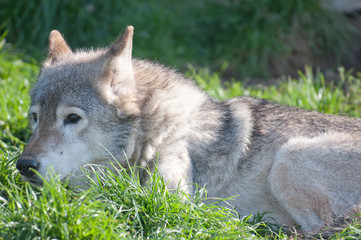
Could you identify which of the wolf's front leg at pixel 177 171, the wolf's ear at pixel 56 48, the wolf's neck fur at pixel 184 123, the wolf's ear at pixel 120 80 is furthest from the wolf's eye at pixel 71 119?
the wolf's ear at pixel 56 48

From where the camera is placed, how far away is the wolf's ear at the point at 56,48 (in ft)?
14.7

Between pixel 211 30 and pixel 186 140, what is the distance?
565 cm

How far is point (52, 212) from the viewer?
3.00 m

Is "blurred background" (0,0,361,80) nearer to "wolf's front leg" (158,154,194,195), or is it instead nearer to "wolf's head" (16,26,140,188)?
"wolf's head" (16,26,140,188)

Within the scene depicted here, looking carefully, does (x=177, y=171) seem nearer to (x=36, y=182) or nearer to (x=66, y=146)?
(x=66, y=146)

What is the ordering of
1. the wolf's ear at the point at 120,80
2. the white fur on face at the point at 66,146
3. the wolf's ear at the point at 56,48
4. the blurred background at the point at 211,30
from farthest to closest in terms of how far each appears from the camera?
the blurred background at the point at 211,30
the wolf's ear at the point at 56,48
the wolf's ear at the point at 120,80
the white fur on face at the point at 66,146

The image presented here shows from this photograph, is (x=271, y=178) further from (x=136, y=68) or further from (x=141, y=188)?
(x=136, y=68)

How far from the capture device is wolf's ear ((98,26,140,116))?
12.8 ft

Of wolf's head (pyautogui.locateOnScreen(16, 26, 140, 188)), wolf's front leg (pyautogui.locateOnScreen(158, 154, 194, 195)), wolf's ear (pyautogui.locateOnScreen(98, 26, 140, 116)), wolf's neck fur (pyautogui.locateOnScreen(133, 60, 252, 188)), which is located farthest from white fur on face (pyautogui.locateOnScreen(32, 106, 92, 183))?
wolf's front leg (pyautogui.locateOnScreen(158, 154, 194, 195))

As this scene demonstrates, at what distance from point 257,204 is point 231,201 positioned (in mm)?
236

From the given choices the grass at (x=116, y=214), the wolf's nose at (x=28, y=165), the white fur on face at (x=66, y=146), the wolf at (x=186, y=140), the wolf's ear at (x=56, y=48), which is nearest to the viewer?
the grass at (x=116, y=214)

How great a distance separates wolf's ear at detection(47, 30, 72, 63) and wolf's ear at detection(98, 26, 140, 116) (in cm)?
74

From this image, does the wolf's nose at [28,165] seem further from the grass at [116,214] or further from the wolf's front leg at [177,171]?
the wolf's front leg at [177,171]

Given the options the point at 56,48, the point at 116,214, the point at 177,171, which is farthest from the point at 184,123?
the point at 56,48
